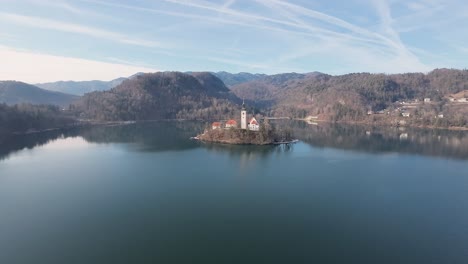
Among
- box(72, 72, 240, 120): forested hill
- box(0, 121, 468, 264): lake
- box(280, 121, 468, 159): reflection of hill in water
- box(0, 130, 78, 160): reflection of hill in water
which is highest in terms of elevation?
box(72, 72, 240, 120): forested hill

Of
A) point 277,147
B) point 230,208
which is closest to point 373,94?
point 277,147

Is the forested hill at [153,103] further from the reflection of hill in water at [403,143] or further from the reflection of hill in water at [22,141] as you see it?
the reflection of hill in water at [403,143]

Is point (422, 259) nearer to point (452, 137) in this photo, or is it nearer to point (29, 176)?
point (29, 176)

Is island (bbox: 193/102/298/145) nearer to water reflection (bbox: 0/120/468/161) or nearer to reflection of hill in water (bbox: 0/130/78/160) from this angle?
water reflection (bbox: 0/120/468/161)

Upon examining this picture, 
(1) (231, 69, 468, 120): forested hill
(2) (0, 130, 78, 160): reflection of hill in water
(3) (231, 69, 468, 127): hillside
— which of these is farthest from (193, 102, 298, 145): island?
(1) (231, 69, 468, 120): forested hill

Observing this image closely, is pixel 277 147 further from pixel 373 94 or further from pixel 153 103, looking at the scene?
pixel 373 94

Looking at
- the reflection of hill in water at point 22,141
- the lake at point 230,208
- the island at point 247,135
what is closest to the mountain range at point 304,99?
the reflection of hill in water at point 22,141
